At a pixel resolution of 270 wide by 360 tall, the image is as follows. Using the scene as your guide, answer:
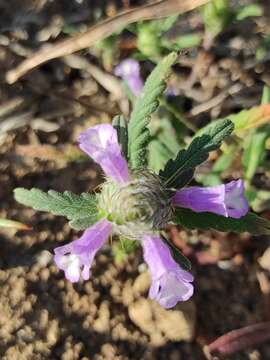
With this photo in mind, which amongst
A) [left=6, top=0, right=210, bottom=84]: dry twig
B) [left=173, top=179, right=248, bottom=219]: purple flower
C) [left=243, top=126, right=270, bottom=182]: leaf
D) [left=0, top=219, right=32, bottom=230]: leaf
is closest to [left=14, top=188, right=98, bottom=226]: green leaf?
[left=173, top=179, right=248, bottom=219]: purple flower

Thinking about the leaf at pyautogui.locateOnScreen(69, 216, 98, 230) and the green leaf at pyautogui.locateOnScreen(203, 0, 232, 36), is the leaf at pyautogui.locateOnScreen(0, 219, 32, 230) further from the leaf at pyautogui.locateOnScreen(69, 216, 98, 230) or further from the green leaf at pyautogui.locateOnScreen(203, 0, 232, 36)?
the green leaf at pyautogui.locateOnScreen(203, 0, 232, 36)

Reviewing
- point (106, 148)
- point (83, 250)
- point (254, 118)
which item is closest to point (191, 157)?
point (106, 148)

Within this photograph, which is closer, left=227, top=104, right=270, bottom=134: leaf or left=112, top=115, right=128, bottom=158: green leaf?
left=112, top=115, right=128, bottom=158: green leaf

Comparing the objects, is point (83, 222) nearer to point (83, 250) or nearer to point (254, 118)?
point (83, 250)

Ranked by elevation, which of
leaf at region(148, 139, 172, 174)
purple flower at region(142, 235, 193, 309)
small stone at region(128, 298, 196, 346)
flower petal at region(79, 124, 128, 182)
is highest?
flower petal at region(79, 124, 128, 182)

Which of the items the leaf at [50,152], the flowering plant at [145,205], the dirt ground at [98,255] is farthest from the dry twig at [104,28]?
the flowering plant at [145,205]

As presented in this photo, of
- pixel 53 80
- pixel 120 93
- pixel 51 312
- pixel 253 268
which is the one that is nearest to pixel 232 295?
pixel 253 268
